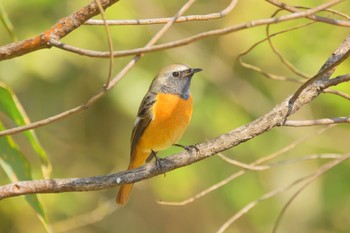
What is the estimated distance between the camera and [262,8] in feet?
17.2

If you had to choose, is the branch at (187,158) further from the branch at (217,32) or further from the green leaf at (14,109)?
the branch at (217,32)

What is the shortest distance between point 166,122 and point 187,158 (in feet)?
5.36

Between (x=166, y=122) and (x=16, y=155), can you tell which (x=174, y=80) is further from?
(x=16, y=155)

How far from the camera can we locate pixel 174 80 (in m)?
4.54

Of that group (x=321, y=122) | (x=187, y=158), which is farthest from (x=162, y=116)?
(x=321, y=122)

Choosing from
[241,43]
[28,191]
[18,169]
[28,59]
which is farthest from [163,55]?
[28,191]

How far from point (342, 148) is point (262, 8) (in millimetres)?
1157

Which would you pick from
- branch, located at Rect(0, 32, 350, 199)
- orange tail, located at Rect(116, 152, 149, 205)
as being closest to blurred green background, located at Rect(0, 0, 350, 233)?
orange tail, located at Rect(116, 152, 149, 205)

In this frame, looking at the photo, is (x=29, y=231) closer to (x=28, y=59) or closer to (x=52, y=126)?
(x=52, y=126)

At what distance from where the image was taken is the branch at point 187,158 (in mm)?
2379

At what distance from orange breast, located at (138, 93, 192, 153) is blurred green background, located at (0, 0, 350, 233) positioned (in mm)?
529

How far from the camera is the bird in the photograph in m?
4.18

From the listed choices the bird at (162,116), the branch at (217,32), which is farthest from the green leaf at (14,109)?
the bird at (162,116)

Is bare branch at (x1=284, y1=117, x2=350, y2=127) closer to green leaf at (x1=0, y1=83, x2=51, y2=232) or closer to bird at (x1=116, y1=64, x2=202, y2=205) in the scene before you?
green leaf at (x1=0, y1=83, x2=51, y2=232)
